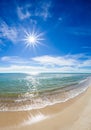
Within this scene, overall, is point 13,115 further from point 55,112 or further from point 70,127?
point 70,127

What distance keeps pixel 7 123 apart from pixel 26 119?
93 cm

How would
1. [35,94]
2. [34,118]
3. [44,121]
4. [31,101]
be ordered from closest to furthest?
1. [44,121]
2. [34,118]
3. [31,101]
4. [35,94]

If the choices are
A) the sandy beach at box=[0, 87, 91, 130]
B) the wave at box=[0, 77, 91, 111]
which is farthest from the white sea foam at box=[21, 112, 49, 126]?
the wave at box=[0, 77, 91, 111]

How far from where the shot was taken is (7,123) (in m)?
6.86

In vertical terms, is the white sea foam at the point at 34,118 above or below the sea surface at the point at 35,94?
below

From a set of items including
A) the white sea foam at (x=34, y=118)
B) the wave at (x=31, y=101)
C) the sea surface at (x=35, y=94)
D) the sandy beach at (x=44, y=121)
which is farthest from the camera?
the sea surface at (x=35, y=94)

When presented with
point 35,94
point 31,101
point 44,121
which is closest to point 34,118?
point 44,121

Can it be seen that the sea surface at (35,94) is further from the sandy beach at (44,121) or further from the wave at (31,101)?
the sandy beach at (44,121)

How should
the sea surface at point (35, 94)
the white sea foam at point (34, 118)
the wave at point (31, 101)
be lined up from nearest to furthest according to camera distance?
the white sea foam at point (34, 118) → the wave at point (31, 101) → the sea surface at point (35, 94)

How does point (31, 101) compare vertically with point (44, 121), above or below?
above

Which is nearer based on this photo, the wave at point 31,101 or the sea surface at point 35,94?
the wave at point 31,101

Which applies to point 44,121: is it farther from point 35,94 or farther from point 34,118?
point 35,94

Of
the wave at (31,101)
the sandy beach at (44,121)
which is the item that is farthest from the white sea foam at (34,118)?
the wave at (31,101)

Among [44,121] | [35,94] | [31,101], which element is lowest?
[44,121]
